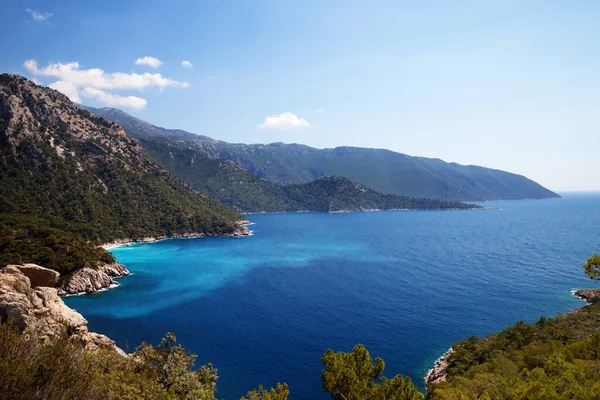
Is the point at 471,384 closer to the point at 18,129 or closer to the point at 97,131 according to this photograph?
the point at 18,129

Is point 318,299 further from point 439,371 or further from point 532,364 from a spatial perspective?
point 532,364

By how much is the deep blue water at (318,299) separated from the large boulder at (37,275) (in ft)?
67.5

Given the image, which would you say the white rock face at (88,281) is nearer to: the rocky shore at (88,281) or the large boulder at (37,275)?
the rocky shore at (88,281)

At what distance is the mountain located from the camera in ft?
259

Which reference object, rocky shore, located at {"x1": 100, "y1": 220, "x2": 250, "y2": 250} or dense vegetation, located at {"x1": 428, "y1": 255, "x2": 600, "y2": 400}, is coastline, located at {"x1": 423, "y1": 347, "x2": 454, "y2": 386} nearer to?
dense vegetation, located at {"x1": 428, "y1": 255, "x2": 600, "y2": 400}

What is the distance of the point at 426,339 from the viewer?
5222cm

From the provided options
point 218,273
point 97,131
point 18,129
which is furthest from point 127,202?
point 218,273

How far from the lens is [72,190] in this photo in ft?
400

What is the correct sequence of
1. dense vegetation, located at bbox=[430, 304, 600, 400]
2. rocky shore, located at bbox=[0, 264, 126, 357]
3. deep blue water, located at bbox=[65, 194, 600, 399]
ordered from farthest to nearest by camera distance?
deep blue water, located at bbox=[65, 194, 600, 399] → rocky shore, located at bbox=[0, 264, 126, 357] → dense vegetation, located at bbox=[430, 304, 600, 400]

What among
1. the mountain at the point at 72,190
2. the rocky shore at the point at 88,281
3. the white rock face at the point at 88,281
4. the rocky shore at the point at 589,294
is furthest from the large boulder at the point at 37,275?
the rocky shore at the point at 589,294

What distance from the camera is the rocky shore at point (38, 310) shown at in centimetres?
2362

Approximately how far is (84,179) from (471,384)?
490 ft

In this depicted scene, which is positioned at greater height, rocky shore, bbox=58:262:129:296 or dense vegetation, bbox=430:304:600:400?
dense vegetation, bbox=430:304:600:400

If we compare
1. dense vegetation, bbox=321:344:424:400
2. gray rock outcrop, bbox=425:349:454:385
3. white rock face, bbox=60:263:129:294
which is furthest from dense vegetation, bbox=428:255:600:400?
white rock face, bbox=60:263:129:294
